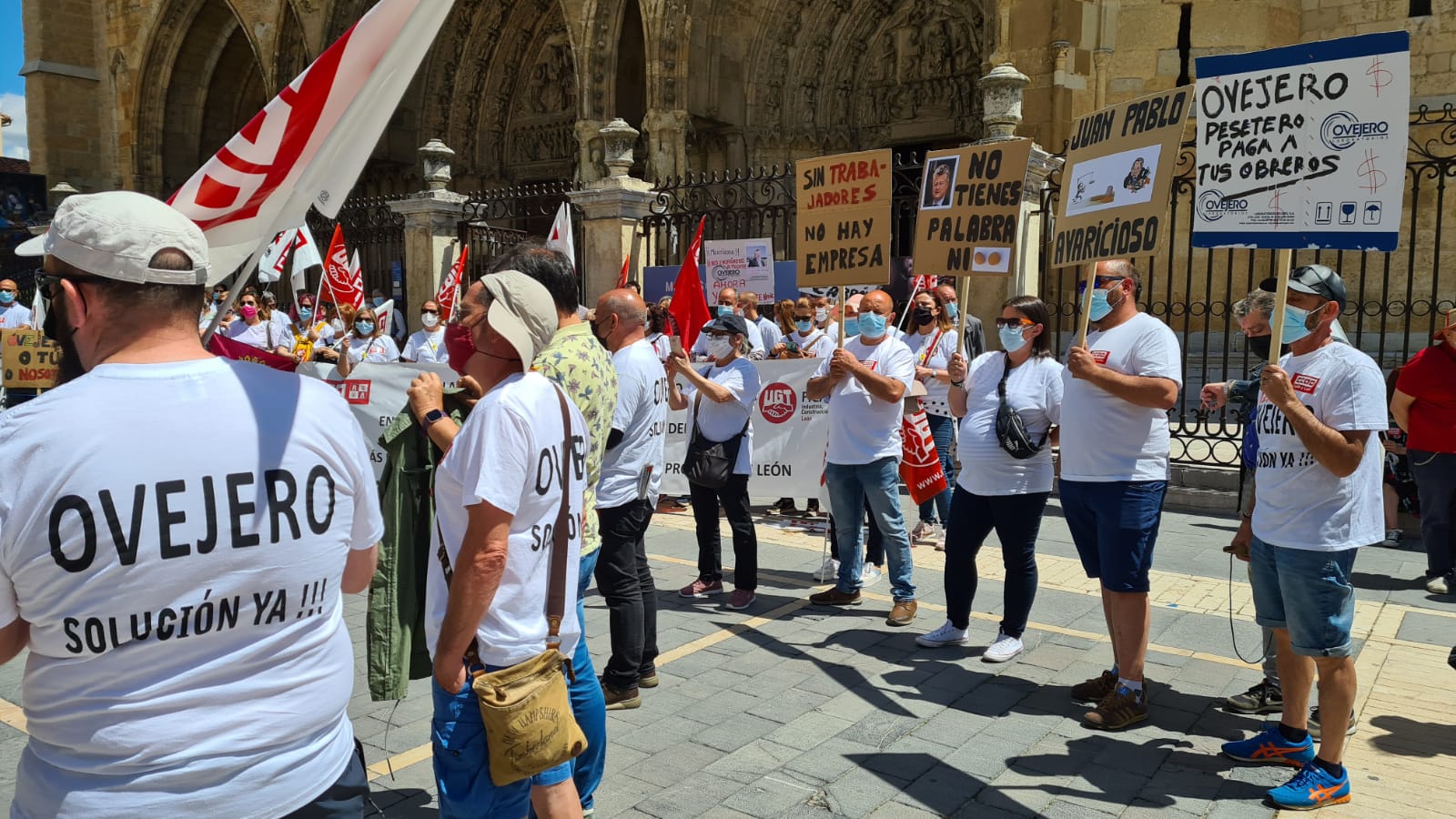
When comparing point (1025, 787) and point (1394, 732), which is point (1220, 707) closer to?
point (1394, 732)

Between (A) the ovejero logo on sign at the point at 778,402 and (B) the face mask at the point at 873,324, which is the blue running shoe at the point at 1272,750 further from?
(A) the ovejero logo on sign at the point at 778,402

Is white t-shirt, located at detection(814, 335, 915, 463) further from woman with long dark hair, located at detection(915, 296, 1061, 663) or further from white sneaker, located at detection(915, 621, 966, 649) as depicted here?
white sneaker, located at detection(915, 621, 966, 649)

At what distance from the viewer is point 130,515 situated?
1.65m

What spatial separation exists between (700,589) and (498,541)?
4009 millimetres

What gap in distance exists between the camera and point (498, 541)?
2.49 meters

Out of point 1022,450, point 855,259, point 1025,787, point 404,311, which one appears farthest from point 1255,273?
point 404,311

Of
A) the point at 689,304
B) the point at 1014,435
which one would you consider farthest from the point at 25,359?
the point at 1014,435

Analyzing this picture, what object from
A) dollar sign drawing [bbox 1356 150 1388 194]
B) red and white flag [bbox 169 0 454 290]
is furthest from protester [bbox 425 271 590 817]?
dollar sign drawing [bbox 1356 150 1388 194]

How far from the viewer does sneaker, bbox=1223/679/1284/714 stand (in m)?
4.43

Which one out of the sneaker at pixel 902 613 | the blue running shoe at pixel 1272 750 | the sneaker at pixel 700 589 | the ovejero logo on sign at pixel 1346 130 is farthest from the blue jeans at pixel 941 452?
the ovejero logo on sign at pixel 1346 130

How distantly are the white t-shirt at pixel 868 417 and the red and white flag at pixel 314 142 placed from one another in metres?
3.92

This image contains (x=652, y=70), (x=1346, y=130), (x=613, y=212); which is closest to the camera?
(x=1346, y=130)

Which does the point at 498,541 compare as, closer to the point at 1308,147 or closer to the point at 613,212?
the point at 1308,147

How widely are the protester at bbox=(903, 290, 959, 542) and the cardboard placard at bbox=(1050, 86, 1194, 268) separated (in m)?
3.00
